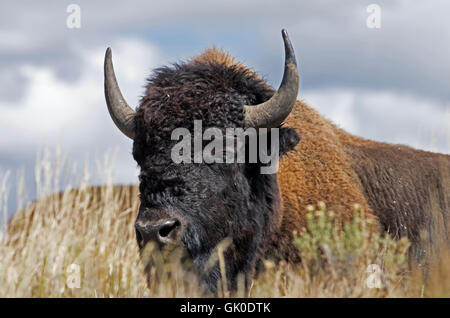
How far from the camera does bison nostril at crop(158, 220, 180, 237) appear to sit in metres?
4.77

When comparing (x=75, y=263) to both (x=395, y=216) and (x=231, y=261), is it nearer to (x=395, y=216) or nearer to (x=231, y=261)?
(x=231, y=261)

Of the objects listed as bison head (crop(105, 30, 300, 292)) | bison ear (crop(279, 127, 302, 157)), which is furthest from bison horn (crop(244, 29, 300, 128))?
bison ear (crop(279, 127, 302, 157))

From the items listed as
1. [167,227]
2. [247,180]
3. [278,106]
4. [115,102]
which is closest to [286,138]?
[278,106]

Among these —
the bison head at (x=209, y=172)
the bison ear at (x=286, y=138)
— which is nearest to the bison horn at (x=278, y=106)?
the bison head at (x=209, y=172)

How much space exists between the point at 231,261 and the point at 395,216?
2.28 m

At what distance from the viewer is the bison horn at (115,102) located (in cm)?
615

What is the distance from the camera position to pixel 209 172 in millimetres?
5246

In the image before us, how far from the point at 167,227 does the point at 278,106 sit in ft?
4.88

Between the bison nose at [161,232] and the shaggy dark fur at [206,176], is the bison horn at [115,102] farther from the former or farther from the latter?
the bison nose at [161,232]

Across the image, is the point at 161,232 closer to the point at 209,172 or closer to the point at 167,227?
the point at 167,227

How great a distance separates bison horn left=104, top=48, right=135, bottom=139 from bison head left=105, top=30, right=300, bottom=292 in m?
0.05

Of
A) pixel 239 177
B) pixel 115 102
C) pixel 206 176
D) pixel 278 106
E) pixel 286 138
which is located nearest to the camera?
pixel 206 176
